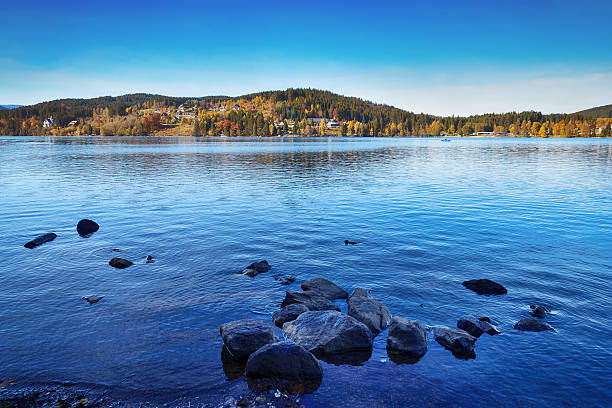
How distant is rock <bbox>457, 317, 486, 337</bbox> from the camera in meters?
12.3

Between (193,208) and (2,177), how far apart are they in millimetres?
39470

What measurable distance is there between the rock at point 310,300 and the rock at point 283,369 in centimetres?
382

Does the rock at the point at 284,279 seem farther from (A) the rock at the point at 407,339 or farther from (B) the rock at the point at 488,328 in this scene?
(B) the rock at the point at 488,328

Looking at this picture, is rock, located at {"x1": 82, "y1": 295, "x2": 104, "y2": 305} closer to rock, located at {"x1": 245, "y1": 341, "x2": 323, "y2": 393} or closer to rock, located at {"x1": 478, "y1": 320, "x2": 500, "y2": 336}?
rock, located at {"x1": 245, "y1": 341, "x2": 323, "y2": 393}

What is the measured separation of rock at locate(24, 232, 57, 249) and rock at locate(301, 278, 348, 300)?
16.9 meters

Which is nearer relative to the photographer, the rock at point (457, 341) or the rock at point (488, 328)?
the rock at point (457, 341)

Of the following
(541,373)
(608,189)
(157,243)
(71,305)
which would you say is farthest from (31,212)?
(608,189)

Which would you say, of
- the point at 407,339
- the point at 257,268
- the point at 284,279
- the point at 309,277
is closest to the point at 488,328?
the point at 407,339

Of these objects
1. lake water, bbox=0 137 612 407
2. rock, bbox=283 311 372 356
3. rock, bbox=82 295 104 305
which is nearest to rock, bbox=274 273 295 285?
lake water, bbox=0 137 612 407

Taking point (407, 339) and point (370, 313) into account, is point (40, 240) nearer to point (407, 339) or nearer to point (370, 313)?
point (370, 313)

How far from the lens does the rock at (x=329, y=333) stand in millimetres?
11242


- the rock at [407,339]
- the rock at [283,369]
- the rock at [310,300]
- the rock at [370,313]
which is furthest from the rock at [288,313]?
the rock at [407,339]

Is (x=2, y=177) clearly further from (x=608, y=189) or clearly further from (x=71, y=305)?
(x=608, y=189)

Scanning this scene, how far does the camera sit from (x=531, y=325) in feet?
41.2
